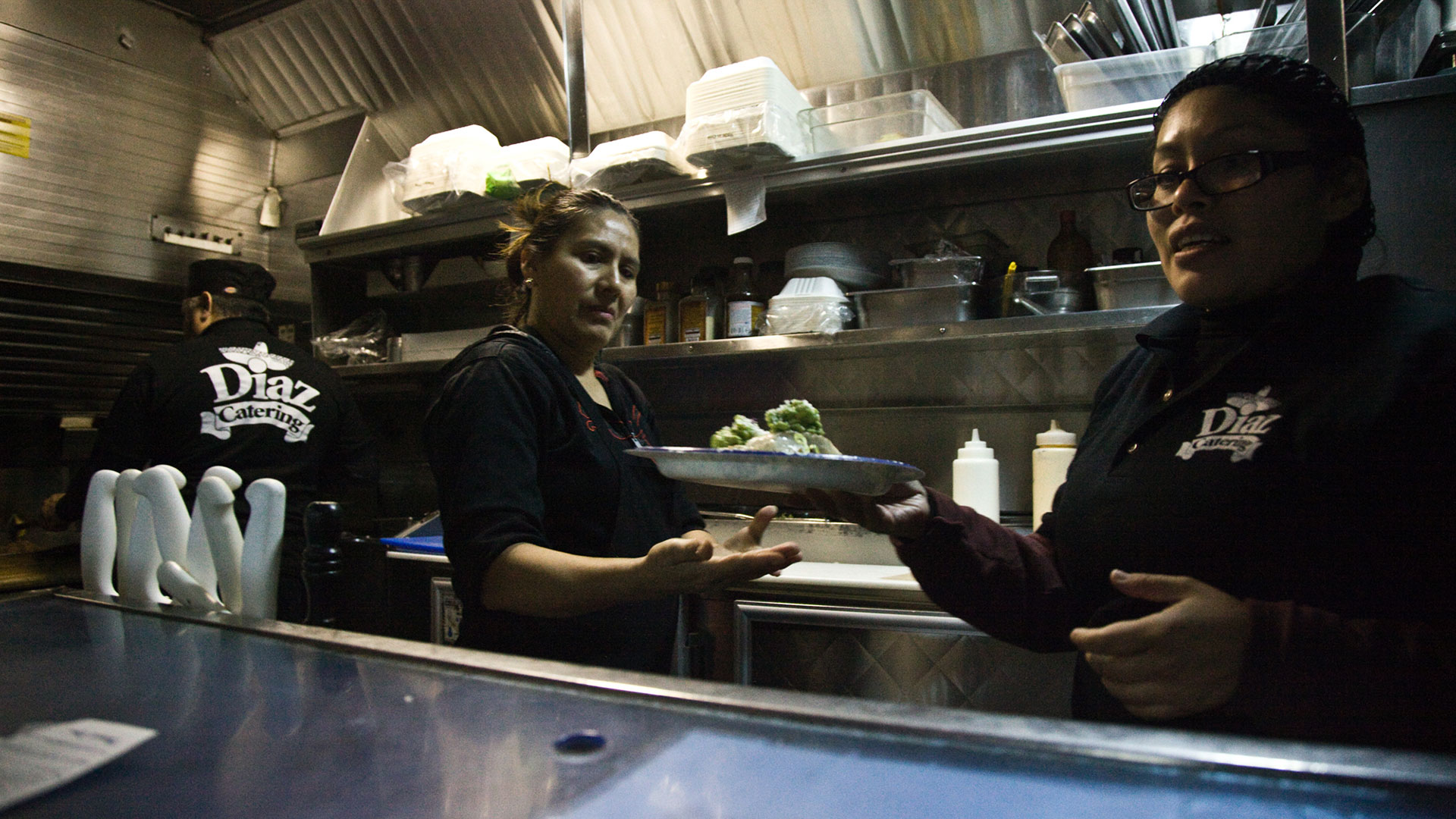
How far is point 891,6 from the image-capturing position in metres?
2.88

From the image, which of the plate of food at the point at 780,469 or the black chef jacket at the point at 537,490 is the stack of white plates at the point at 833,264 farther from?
the plate of food at the point at 780,469

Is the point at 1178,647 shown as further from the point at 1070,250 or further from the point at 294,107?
the point at 294,107

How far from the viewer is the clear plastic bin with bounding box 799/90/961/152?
8.45 feet

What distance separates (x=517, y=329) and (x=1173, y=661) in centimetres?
111

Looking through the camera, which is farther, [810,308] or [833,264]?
[833,264]

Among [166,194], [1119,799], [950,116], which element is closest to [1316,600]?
[1119,799]

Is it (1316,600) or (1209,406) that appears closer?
(1316,600)

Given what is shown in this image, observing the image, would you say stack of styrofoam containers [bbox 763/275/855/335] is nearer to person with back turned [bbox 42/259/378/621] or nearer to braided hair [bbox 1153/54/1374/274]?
braided hair [bbox 1153/54/1374/274]

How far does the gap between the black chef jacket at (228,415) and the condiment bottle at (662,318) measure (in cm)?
120

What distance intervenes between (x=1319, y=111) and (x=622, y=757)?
3.90 feet

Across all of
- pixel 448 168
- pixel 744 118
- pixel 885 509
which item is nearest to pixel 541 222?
pixel 885 509

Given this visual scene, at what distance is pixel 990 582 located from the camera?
1.27 meters

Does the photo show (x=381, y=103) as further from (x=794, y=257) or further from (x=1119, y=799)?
(x=1119, y=799)

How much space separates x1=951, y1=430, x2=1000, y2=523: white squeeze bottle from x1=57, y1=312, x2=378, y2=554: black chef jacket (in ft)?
6.82
